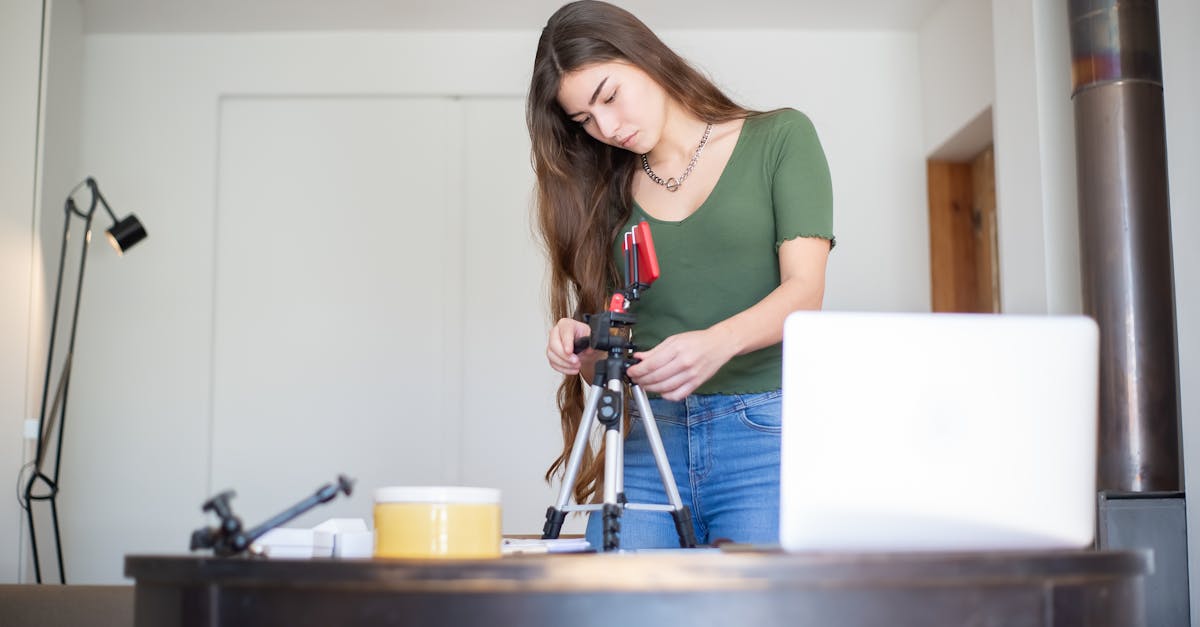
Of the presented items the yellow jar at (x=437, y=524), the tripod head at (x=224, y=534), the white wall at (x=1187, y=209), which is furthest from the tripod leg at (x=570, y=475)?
the white wall at (x=1187, y=209)

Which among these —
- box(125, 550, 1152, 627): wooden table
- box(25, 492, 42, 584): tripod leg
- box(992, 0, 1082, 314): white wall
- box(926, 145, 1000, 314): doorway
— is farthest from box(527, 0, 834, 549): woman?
box(926, 145, 1000, 314): doorway

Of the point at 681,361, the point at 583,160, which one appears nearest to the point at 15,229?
the point at 583,160

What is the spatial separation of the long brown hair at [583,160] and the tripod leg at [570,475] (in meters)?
0.12

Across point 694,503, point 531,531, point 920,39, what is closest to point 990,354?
point 694,503

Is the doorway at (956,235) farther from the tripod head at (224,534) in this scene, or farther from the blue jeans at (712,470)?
the tripod head at (224,534)

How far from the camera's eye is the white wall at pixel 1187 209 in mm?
2576

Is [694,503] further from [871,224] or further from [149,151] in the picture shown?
[149,151]

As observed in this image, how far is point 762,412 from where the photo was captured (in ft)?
5.35

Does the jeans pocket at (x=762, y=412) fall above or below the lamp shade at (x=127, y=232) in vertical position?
below

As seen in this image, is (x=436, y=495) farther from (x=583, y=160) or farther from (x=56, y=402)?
(x=56, y=402)

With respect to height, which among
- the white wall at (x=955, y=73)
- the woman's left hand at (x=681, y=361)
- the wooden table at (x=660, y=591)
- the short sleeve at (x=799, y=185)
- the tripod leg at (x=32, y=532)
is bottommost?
the tripod leg at (x=32, y=532)

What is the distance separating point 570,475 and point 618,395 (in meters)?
0.24

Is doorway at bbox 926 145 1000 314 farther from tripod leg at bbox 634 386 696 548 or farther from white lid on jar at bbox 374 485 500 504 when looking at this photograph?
white lid on jar at bbox 374 485 500 504

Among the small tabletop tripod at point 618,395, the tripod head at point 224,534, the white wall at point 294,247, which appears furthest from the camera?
the white wall at point 294,247
